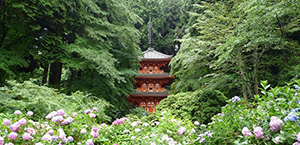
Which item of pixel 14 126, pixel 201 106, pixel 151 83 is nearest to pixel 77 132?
pixel 14 126

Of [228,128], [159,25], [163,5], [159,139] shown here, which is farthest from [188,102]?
[163,5]

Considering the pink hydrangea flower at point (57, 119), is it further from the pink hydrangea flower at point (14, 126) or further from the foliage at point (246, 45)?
the foliage at point (246, 45)

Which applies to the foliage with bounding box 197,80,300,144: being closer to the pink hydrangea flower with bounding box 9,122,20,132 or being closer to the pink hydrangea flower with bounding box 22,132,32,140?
the pink hydrangea flower with bounding box 22,132,32,140

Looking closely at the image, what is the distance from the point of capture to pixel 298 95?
1.49 metres

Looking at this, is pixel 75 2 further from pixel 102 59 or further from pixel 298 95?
pixel 298 95

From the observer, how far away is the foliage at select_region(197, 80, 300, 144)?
1232 mm

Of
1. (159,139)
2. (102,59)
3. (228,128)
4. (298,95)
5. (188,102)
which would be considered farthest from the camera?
(102,59)

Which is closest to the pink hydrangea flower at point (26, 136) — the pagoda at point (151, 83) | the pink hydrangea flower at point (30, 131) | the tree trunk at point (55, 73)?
the pink hydrangea flower at point (30, 131)

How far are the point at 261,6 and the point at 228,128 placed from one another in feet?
11.1

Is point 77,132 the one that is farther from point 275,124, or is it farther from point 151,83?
point 151,83

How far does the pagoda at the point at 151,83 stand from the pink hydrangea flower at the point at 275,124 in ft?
45.9

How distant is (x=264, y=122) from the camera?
1407 millimetres

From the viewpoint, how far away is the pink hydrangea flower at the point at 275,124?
123 centimetres

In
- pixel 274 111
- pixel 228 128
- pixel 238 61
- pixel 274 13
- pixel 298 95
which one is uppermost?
pixel 274 13
